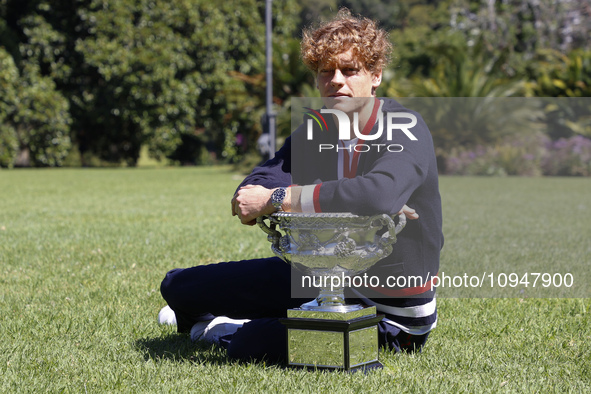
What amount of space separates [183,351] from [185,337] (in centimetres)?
28

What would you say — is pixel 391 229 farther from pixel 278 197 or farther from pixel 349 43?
pixel 349 43

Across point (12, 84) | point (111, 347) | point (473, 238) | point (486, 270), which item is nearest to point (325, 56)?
point (111, 347)

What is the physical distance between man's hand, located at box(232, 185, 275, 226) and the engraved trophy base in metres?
0.42

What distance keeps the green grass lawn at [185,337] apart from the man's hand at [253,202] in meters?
0.66

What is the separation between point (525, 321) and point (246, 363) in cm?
182

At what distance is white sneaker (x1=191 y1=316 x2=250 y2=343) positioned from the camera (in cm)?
356

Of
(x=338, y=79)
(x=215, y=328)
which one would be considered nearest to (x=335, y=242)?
(x=338, y=79)

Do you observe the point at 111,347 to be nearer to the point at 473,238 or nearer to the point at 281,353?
the point at 281,353

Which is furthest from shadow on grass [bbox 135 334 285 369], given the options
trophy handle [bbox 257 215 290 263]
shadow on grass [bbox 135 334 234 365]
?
trophy handle [bbox 257 215 290 263]

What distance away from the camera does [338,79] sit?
9.66ft

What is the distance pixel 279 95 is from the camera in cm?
2547

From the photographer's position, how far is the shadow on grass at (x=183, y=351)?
128 inches

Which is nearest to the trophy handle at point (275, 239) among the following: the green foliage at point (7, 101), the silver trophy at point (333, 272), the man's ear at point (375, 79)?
the silver trophy at point (333, 272)

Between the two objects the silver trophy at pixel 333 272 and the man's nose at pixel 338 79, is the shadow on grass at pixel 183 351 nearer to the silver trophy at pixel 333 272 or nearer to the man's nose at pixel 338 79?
the silver trophy at pixel 333 272
